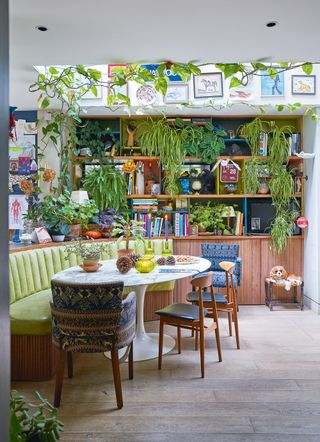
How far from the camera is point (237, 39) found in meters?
2.84

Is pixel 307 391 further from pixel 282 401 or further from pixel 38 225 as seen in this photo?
pixel 38 225

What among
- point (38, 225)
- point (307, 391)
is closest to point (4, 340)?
point (307, 391)

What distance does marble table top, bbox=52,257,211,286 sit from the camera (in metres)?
2.87

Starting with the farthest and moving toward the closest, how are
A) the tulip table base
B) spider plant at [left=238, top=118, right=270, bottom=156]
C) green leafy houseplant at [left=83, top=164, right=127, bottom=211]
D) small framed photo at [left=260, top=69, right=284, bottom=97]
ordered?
spider plant at [left=238, top=118, right=270, bottom=156] < green leafy houseplant at [left=83, top=164, right=127, bottom=211] < small framed photo at [left=260, top=69, right=284, bottom=97] < the tulip table base

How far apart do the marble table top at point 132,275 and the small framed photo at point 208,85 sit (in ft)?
7.27

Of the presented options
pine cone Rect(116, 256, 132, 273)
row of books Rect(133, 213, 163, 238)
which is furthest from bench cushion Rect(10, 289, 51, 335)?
row of books Rect(133, 213, 163, 238)

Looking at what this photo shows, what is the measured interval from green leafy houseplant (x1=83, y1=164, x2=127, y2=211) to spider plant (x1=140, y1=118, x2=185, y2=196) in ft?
Answer: 1.83

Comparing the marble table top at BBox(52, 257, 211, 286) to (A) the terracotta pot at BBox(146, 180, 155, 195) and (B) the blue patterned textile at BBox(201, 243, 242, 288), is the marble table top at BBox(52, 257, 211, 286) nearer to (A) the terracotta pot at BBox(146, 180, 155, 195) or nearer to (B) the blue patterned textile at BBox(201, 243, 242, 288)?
(B) the blue patterned textile at BBox(201, 243, 242, 288)

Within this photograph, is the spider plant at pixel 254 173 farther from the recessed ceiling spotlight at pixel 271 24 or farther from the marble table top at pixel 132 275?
the recessed ceiling spotlight at pixel 271 24

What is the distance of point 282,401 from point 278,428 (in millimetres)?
344

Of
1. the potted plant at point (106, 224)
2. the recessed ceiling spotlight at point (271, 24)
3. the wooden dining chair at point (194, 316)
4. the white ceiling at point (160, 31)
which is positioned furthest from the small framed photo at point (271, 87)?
the wooden dining chair at point (194, 316)

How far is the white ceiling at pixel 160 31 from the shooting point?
2.36m

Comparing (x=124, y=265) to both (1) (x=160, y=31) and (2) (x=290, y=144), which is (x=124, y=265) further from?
(2) (x=290, y=144)

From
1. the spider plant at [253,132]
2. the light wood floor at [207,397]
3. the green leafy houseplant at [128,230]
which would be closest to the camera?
the light wood floor at [207,397]
